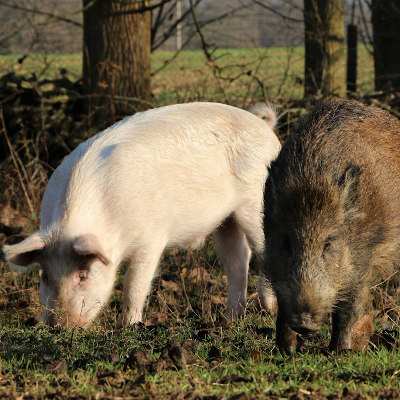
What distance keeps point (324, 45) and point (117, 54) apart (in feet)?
8.44

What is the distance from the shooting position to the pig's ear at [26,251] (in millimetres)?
6035

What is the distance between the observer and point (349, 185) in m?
5.12

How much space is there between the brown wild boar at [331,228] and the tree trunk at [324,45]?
5466 millimetres

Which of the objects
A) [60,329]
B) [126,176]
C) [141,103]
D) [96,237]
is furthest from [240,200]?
[141,103]

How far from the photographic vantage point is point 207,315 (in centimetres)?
650

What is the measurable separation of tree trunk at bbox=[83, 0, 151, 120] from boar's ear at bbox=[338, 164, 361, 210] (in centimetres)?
507

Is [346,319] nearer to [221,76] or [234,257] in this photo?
[234,257]

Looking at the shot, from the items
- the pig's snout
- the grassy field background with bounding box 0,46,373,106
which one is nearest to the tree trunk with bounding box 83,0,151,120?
the grassy field background with bounding box 0,46,373,106

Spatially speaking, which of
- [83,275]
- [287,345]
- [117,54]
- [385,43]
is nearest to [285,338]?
[287,345]

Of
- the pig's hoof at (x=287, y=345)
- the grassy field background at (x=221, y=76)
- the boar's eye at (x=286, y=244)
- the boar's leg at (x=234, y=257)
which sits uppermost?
the grassy field background at (x=221, y=76)

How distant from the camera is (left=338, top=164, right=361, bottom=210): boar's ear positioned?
16.7 feet

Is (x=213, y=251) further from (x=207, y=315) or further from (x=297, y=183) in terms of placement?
(x=297, y=183)

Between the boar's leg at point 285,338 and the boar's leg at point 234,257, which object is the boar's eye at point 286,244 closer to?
the boar's leg at point 285,338

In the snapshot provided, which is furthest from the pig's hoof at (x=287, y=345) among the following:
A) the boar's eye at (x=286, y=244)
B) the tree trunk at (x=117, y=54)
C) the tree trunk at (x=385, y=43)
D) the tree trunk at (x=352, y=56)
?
the tree trunk at (x=352, y=56)
